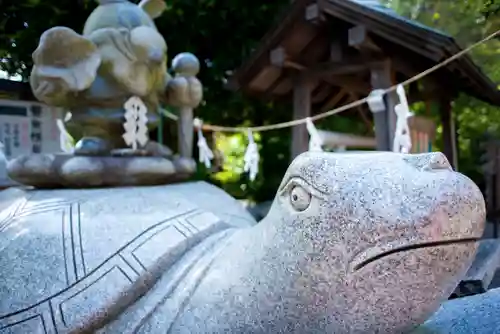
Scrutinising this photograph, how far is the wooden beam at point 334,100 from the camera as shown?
5.10 metres

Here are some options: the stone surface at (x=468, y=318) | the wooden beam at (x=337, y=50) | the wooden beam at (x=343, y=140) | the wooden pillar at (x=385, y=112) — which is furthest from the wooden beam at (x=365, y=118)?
the stone surface at (x=468, y=318)

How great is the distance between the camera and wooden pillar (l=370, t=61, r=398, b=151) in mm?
3477

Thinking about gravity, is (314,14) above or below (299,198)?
above

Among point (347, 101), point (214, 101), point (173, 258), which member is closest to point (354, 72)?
point (347, 101)

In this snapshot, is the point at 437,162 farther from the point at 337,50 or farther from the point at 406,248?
the point at 337,50

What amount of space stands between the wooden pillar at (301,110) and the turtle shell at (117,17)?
225 cm

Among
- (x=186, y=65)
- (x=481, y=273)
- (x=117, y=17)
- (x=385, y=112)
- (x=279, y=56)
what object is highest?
(x=279, y=56)

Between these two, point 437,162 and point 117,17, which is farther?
point 117,17

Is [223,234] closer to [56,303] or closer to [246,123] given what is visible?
[56,303]

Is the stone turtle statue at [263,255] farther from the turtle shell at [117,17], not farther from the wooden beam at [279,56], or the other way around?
the wooden beam at [279,56]

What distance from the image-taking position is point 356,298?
0.97 meters

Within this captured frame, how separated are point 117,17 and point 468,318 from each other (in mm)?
1598

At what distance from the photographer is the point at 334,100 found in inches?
203

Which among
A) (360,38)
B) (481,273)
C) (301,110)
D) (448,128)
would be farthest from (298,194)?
(448,128)
